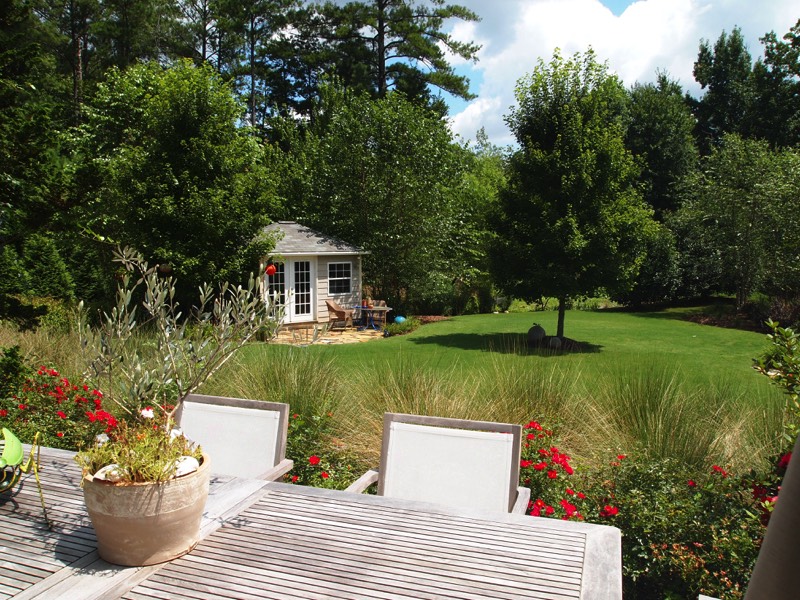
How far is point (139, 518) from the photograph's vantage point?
7.48 ft

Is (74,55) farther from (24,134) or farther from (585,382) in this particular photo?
(585,382)

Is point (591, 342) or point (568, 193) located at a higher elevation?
point (568, 193)

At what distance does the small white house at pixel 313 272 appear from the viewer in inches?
709

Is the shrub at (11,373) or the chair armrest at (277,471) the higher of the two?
the shrub at (11,373)

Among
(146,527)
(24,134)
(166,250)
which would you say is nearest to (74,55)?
(166,250)

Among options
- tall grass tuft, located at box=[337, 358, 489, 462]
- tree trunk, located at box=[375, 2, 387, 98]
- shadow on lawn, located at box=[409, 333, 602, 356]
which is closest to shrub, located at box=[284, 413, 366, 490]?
tall grass tuft, located at box=[337, 358, 489, 462]

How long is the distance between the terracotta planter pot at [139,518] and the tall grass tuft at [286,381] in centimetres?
279

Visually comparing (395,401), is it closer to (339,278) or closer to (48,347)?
(48,347)

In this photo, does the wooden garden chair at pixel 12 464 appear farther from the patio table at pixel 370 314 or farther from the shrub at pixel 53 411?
the patio table at pixel 370 314

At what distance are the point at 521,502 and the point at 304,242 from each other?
1581 cm

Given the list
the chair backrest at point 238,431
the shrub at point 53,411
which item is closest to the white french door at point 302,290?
the shrub at point 53,411

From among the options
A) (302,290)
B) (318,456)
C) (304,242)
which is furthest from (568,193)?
(318,456)

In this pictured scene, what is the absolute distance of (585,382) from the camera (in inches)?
245

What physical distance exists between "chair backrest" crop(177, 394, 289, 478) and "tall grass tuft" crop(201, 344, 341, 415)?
3.94 feet
